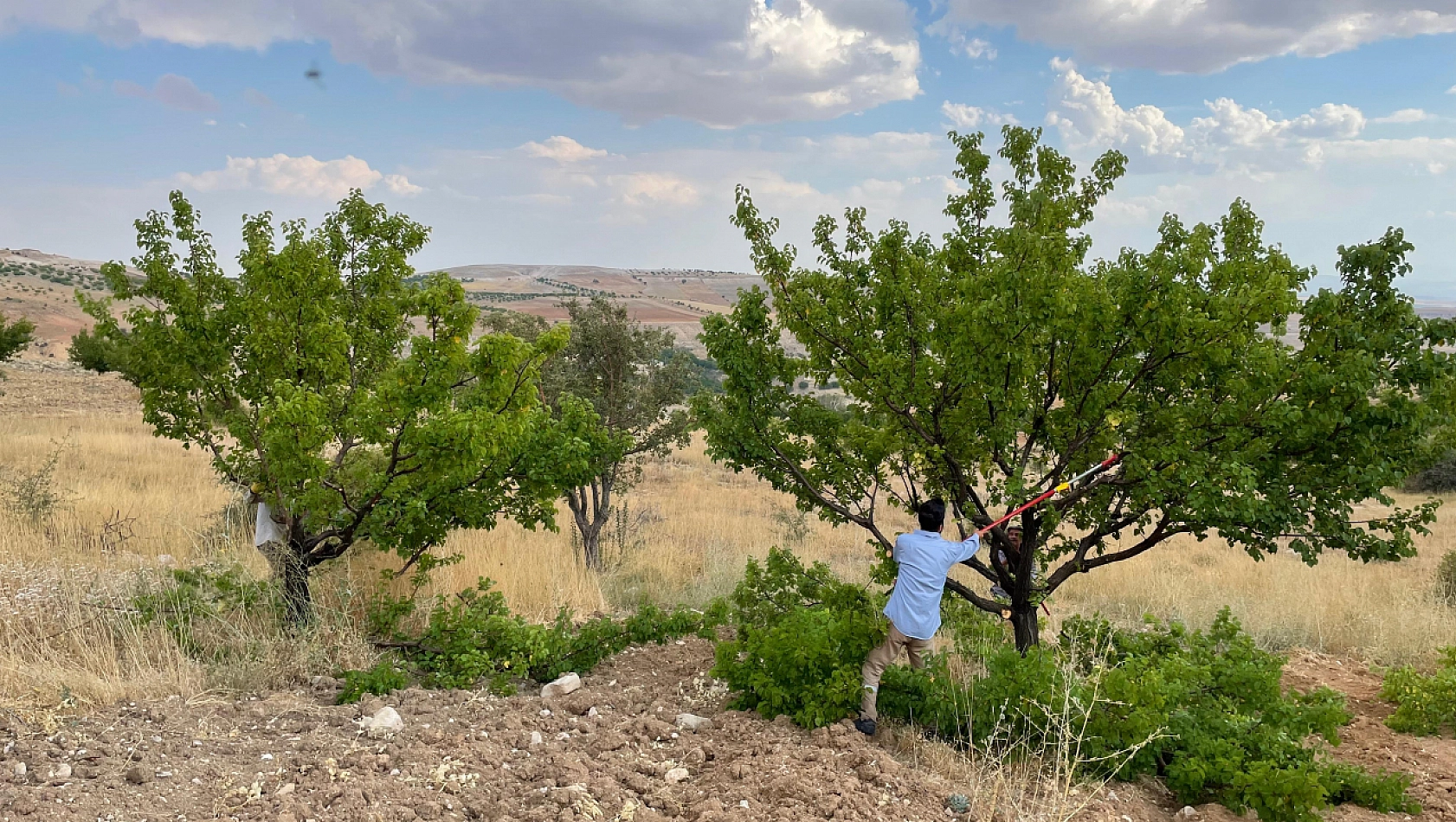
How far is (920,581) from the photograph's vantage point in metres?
5.05

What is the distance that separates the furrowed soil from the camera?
155 inches

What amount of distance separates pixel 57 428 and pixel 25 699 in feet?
65.1

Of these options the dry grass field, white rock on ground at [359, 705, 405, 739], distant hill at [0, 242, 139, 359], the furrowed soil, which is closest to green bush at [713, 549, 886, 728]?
the furrowed soil

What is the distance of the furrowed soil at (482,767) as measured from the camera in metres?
3.94

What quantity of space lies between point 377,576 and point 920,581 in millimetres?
5460

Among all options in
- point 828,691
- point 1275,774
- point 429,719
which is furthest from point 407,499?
point 1275,774

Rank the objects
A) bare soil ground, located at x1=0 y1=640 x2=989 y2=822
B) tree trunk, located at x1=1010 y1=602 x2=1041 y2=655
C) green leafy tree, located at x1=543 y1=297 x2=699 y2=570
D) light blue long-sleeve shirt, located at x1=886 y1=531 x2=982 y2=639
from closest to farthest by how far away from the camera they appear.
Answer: bare soil ground, located at x1=0 y1=640 x2=989 y2=822, light blue long-sleeve shirt, located at x1=886 y1=531 x2=982 y2=639, tree trunk, located at x1=1010 y1=602 x2=1041 y2=655, green leafy tree, located at x1=543 y1=297 x2=699 y2=570

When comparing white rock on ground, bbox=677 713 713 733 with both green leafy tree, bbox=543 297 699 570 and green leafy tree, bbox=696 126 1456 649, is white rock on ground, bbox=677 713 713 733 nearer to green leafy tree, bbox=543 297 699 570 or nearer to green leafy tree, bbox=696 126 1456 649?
green leafy tree, bbox=696 126 1456 649

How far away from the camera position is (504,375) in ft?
18.8

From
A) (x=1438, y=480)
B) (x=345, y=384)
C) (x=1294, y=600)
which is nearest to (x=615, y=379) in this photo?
(x=345, y=384)

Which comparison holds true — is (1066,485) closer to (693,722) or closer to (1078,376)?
(1078,376)

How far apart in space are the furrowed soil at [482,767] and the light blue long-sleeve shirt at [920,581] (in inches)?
26.0

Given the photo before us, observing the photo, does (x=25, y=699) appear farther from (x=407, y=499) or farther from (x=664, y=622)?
(x=664, y=622)

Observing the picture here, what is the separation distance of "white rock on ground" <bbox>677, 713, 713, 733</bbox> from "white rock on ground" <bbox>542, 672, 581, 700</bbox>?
924mm
